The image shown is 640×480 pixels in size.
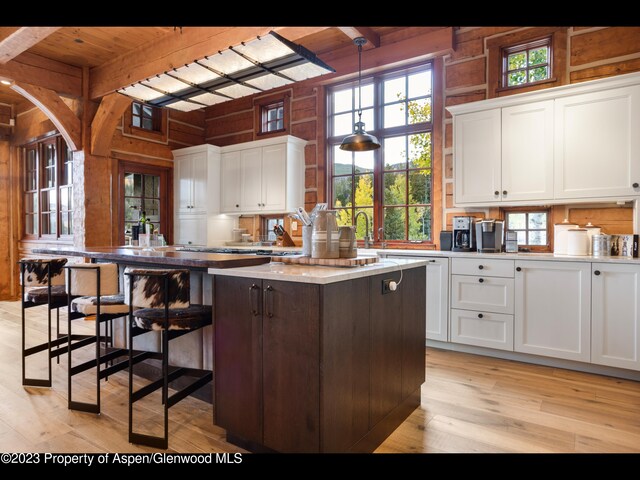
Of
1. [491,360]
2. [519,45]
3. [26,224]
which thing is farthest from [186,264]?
[26,224]

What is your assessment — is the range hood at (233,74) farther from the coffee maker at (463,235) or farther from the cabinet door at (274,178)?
the coffee maker at (463,235)

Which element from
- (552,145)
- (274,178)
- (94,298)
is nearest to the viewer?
(94,298)

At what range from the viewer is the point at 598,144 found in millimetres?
3320

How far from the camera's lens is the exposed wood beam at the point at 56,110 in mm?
4578

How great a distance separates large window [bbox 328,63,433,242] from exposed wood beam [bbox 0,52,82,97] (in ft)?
10.8

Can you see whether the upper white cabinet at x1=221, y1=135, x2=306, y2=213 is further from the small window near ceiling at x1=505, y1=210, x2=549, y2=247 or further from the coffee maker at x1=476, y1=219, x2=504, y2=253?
the small window near ceiling at x1=505, y1=210, x2=549, y2=247

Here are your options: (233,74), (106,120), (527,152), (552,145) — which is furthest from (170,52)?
(552,145)

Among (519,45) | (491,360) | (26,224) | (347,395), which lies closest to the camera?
(347,395)

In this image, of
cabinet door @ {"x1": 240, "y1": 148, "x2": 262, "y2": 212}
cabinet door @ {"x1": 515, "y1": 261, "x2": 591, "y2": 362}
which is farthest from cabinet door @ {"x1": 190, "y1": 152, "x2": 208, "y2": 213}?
cabinet door @ {"x1": 515, "y1": 261, "x2": 591, "y2": 362}

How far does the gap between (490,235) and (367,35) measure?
265cm

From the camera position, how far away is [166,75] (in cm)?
326

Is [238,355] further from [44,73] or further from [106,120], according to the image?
[44,73]
